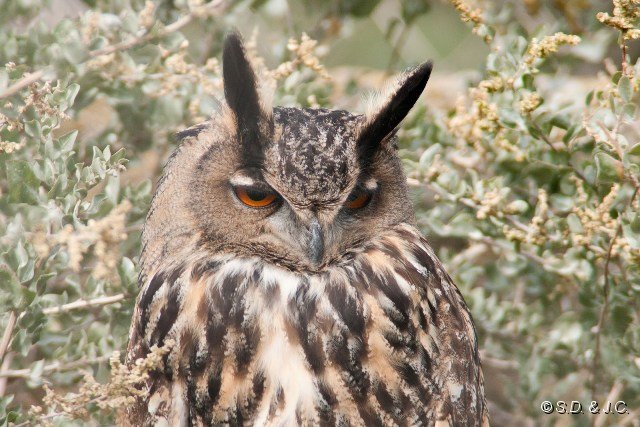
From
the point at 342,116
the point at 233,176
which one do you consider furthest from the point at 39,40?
the point at 342,116

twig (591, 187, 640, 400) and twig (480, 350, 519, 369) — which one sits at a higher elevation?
twig (591, 187, 640, 400)

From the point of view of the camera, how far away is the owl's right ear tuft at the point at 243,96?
2.10 m

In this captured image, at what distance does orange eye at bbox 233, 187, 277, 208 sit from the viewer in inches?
82.8

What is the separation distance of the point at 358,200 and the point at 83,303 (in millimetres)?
748

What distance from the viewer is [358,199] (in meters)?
2.18

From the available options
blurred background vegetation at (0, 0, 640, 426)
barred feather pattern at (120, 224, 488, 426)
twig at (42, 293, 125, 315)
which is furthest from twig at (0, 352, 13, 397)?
barred feather pattern at (120, 224, 488, 426)

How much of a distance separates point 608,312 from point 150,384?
4.23 feet

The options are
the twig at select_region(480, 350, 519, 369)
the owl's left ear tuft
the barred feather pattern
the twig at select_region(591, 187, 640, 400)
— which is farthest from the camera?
the twig at select_region(480, 350, 519, 369)

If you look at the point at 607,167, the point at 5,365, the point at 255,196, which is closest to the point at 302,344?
the point at 255,196

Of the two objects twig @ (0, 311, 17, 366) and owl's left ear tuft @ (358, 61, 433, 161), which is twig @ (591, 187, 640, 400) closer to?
owl's left ear tuft @ (358, 61, 433, 161)

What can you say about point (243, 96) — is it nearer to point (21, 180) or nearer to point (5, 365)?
point (21, 180)

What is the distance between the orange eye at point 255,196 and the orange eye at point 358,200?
180mm

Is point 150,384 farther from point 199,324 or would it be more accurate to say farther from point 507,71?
point 507,71

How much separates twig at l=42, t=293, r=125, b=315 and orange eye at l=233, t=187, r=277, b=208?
18.7 inches
